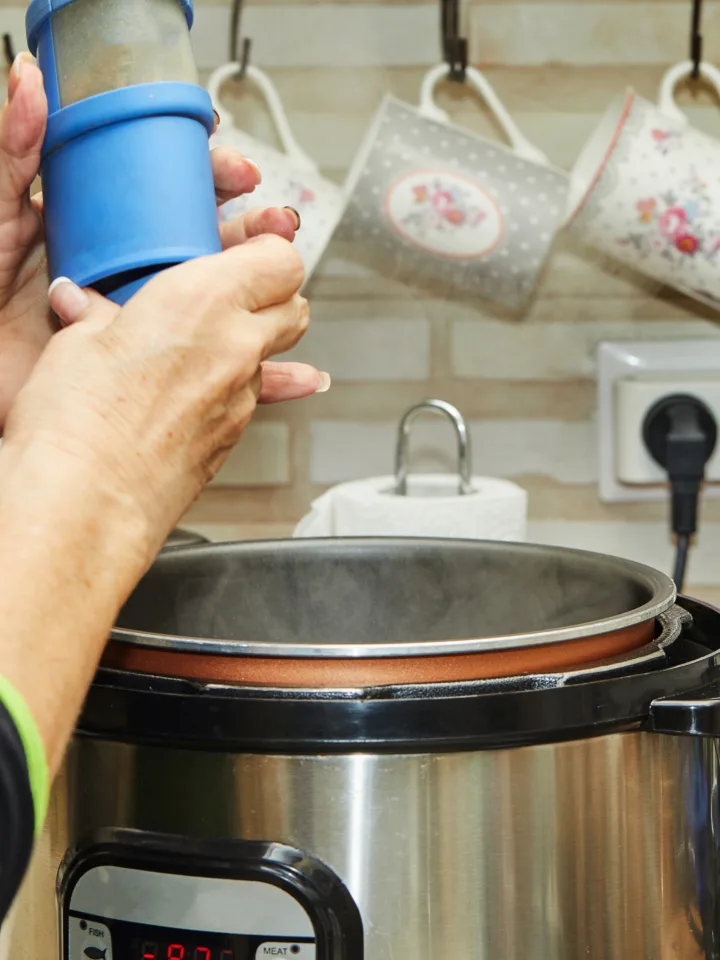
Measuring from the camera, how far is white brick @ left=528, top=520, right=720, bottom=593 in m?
1.11

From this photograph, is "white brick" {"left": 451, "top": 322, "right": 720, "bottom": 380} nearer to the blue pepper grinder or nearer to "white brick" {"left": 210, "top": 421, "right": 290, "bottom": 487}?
"white brick" {"left": 210, "top": 421, "right": 290, "bottom": 487}

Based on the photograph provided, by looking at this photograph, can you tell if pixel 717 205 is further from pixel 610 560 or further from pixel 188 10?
pixel 188 10

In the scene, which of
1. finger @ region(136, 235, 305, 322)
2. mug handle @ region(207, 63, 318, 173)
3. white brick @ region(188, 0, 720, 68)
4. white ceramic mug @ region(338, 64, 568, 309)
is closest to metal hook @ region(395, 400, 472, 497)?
white ceramic mug @ region(338, 64, 568, 309)

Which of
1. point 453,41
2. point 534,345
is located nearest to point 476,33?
point 453,41

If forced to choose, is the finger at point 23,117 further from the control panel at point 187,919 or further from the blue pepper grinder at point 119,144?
the control panel at point 187,919

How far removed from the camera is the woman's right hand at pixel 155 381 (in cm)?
45

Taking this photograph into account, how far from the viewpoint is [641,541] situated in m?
1.11

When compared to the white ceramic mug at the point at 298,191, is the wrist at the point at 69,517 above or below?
below

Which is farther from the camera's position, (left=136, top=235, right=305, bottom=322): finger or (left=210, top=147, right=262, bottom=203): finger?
(left=210, top=147, right=262, bottom=203): finger

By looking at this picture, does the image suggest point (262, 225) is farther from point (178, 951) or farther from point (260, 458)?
point (260, 458)

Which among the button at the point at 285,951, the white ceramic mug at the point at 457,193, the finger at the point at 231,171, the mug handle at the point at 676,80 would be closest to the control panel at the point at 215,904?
the button at the point at 285,951

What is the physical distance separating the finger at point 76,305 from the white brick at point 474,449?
0.63 meters

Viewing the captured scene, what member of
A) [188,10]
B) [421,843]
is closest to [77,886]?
[421,843]

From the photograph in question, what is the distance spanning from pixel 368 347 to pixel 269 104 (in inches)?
9.5
